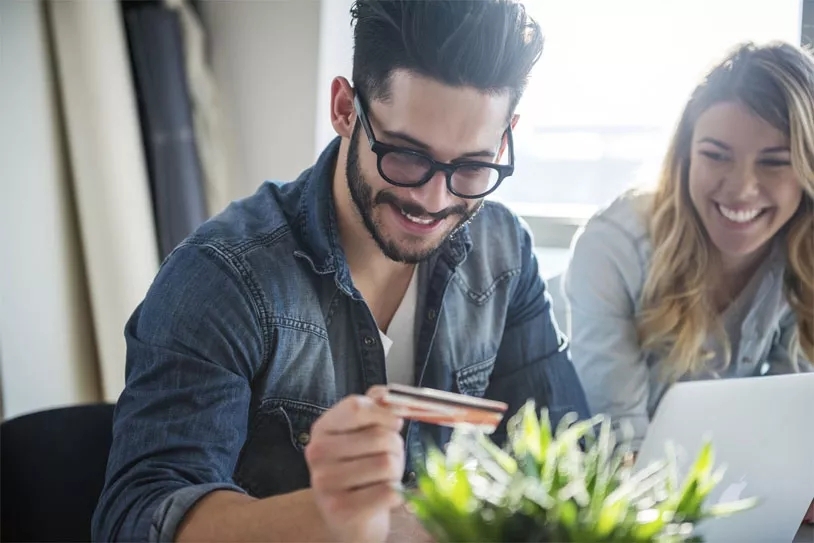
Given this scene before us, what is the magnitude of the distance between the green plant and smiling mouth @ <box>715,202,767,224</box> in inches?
21.6

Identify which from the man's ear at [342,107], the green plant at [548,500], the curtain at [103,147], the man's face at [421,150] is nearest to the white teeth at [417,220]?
the man's face at [421,150]

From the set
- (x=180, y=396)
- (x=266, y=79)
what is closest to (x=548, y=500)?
(x=180, y=396)

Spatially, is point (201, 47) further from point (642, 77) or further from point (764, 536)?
point (764, 536)

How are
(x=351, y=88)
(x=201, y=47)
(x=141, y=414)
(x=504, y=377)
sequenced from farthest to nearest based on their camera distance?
(x=201, y=47)
(x=504, y=377)
(x=351, y=88)
(x=141, y=414)

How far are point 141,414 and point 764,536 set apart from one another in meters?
0.56

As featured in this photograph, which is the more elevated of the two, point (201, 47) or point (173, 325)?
point (201, 47)

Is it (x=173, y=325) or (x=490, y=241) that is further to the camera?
(x=490, y=241)

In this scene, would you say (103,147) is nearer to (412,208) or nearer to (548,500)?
(412,208)

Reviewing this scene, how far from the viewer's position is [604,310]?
1.01 m

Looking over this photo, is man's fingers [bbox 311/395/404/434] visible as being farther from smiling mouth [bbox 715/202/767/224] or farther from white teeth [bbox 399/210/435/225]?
smiling mouth [bbox 715/202/767/224]

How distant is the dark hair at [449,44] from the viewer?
0.72 m

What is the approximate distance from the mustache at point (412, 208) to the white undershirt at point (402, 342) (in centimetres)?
13

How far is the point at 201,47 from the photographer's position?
1068mm

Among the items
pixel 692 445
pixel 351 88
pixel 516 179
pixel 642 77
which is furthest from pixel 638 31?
pixel 692 445
